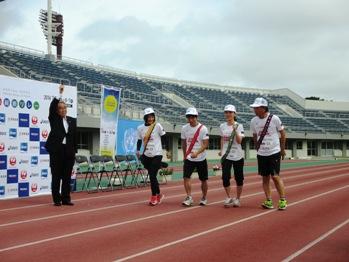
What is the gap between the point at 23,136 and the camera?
13.3 meters

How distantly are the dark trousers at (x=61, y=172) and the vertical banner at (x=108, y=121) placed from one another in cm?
424

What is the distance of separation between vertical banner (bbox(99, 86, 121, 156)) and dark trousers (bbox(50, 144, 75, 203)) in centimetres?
424

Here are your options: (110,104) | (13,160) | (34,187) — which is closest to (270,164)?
(13,160)

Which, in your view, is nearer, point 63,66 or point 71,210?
point 71,210

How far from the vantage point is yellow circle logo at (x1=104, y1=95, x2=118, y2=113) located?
53.0ft

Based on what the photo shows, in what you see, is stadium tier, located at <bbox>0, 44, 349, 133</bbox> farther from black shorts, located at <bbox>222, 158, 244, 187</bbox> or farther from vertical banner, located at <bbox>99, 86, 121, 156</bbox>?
black shorts, located at <bbox>222, 158, 244, 187</bbox>

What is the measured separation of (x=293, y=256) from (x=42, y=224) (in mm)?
4368

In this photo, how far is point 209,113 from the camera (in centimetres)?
5825

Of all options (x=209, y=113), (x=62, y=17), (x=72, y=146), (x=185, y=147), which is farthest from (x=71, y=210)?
(x=62, y=17)

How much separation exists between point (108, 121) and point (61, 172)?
472cm

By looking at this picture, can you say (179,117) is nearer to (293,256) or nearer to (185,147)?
(185,147)

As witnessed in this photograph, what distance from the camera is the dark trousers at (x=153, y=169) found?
10992mm

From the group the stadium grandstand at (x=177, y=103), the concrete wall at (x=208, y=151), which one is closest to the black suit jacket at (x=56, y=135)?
the concrete wall at (x=208, y=151)

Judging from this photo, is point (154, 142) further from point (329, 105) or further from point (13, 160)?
point (329, 105)
